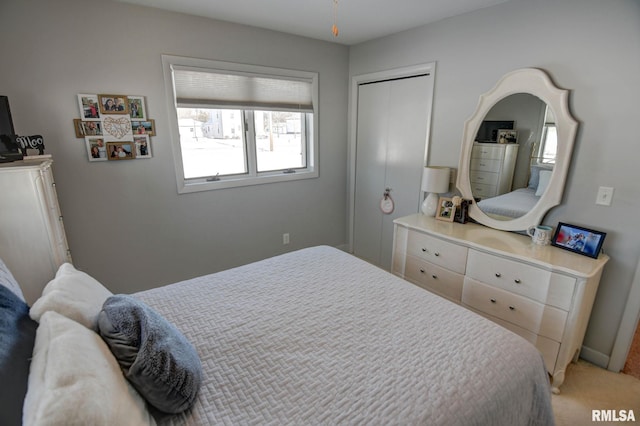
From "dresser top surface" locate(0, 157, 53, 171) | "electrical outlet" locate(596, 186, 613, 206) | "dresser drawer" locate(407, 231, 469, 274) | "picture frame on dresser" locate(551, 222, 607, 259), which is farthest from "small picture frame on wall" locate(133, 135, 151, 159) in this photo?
"electrical outlet" locate(596, 186, 613, 206)

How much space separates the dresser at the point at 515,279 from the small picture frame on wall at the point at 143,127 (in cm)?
226

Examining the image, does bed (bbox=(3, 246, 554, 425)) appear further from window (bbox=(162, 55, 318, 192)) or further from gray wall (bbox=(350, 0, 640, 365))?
window (bbox=(162, 55, 318, 192))

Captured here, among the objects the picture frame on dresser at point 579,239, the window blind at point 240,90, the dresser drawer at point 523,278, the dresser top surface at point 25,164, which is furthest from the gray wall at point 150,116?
the picture frame on dresser at point 579,239

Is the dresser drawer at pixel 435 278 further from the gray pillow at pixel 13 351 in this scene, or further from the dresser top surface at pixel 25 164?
the dresser top surface at pixel 25 164

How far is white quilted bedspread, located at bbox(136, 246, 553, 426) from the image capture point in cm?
103

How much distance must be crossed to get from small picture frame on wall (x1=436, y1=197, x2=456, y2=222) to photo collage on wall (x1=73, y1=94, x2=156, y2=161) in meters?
2.51

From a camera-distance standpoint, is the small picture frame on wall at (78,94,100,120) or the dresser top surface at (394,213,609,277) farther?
the small picture frame on wall at (78,94,100,120)

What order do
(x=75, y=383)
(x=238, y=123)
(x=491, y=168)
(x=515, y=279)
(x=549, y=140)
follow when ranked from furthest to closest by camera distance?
(x=238, y=123)
(x=491, y=168)
(x=549, y=140)
(x=515, y=279)
(x=75, y=383)

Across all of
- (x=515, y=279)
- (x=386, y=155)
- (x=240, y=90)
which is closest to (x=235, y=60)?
(x=240, y=90)

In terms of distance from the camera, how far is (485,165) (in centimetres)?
249

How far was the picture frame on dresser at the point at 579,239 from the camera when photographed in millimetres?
1890

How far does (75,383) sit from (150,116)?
225cm

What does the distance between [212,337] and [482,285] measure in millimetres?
1818

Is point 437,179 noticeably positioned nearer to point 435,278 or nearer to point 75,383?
point 435,278
